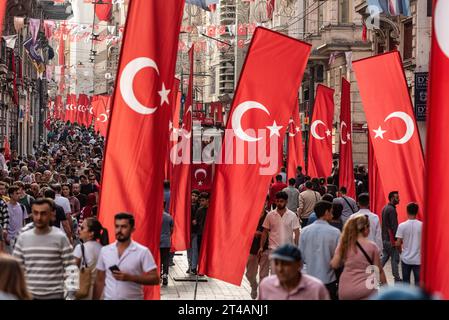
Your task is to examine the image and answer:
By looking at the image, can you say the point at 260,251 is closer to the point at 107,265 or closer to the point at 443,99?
the point at 107,265

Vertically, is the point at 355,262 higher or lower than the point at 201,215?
higher

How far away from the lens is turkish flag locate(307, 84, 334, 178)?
24.8 meters

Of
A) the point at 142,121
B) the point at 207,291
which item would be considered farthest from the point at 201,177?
the point at 142,121

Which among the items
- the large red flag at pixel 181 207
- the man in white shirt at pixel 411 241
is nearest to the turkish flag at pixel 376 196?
the large red flag at pixel 181 207

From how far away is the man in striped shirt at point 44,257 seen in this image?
816 cm

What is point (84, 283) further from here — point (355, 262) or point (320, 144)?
point (320, 144)

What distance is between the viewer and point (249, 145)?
11.6m

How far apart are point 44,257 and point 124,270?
2.09 ft

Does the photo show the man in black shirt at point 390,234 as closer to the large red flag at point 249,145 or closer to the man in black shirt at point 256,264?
the man in black shirt at point 256,264

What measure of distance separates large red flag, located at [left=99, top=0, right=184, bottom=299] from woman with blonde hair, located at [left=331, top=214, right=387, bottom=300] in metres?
1.63

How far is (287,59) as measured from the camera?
464 inches

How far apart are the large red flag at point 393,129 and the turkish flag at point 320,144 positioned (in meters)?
9.53

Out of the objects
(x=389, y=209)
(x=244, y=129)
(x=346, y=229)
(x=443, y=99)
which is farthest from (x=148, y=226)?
(x=389, y=209)

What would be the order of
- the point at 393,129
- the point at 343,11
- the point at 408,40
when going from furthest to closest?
the point at 343,11 → the point at 408,40 → the point at 393,129
